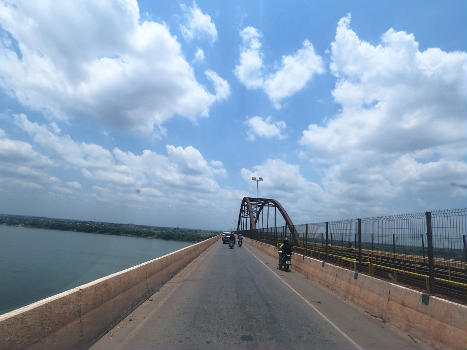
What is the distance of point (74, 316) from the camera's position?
4875mm

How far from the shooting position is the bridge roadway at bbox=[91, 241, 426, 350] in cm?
567

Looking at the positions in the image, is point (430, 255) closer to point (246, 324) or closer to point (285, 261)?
point (246, 324)

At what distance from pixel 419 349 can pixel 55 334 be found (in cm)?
567

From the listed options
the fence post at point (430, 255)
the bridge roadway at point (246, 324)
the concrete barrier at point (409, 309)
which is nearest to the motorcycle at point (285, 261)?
the concrete barrier at point (409, 309)

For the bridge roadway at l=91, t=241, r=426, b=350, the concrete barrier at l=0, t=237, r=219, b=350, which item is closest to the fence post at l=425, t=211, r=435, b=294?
the bridge roadway at l=91, t=241, r=426, b=350

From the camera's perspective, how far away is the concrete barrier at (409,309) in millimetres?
5750

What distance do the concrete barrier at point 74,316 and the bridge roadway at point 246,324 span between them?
269 mm

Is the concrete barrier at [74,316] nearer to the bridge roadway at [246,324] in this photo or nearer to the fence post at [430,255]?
the bridge roadway at [246,324]

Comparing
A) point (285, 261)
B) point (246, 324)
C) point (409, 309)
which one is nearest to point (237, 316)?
point (246, 324)

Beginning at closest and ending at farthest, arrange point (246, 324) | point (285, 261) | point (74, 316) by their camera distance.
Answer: point (74, 316)
point (246, 324)
point (285, 261)

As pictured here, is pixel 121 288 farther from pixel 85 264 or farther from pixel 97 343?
pixel 85 264

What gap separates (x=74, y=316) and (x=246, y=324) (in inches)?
130

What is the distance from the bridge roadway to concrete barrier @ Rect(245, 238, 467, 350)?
0.30 m

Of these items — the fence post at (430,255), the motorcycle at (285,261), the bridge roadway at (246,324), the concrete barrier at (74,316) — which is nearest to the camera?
Answer: the concrete barrier at (74,316)
